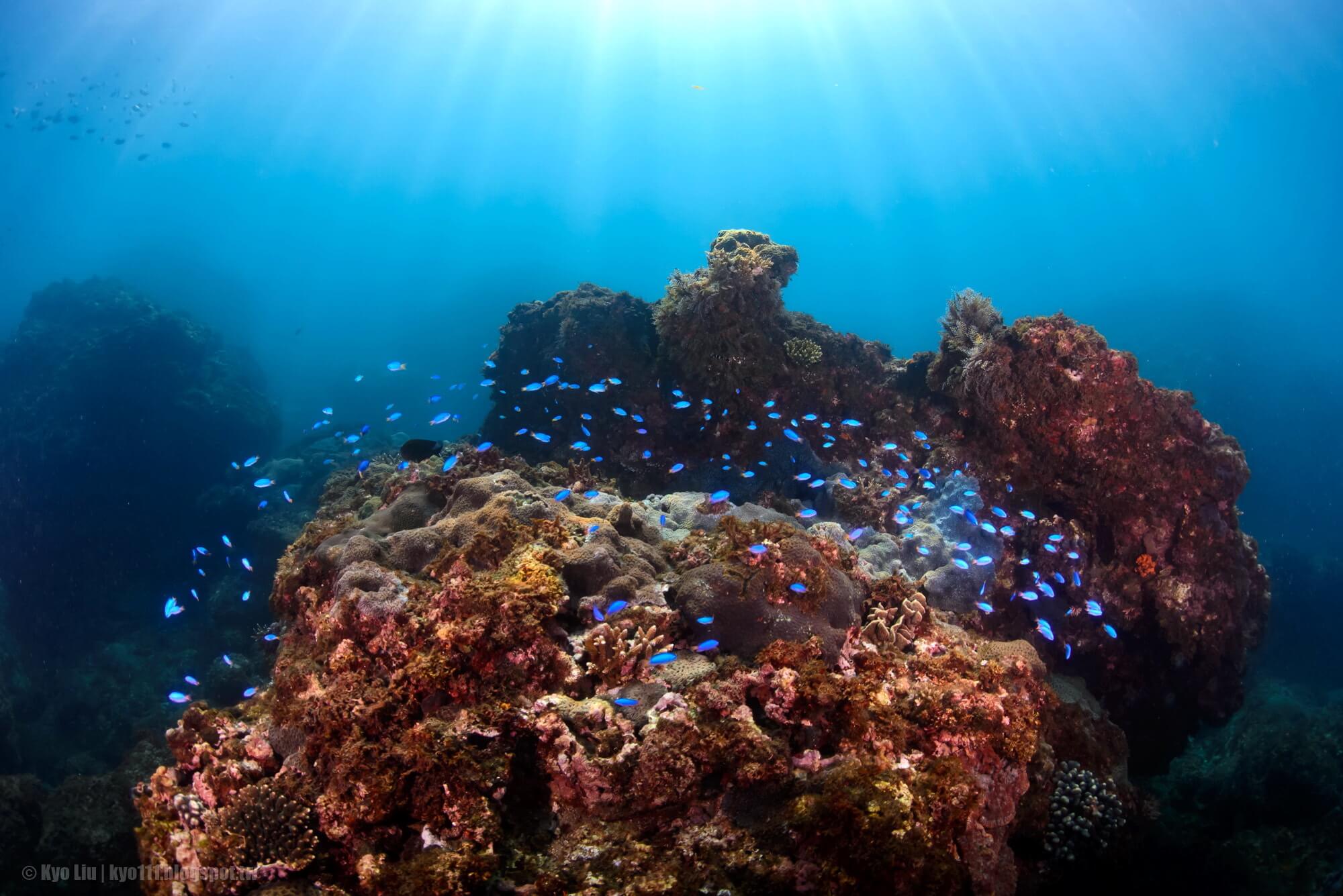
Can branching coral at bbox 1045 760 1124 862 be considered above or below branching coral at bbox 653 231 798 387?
below

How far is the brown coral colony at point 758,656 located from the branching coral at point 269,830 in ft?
0.07

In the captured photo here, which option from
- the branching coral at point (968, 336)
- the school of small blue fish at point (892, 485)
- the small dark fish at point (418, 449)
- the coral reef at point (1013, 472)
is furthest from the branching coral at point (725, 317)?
the small dark fish at point (418, 449)

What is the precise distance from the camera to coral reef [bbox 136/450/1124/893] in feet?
12.7

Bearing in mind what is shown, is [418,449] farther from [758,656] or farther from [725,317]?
[758,656]

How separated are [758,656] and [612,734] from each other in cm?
154

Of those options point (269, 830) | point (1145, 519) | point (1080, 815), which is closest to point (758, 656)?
point (269, 830)

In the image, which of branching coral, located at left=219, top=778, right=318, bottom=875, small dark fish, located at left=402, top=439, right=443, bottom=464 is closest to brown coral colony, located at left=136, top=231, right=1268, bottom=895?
branching coral, located at left=219, top=778, right=318, bottom=875

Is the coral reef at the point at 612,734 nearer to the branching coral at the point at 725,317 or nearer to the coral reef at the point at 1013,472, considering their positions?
the coral reef at the point at 1013,472

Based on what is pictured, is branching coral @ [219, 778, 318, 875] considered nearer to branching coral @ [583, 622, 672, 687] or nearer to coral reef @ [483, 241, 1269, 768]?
branching coral @ [583, 622, 672, 687]

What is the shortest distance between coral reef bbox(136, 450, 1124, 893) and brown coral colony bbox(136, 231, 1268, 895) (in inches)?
1.0

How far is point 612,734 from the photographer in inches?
181

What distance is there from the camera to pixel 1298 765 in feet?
38.7

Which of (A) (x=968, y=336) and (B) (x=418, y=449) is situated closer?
(B) (x=418, y=449)

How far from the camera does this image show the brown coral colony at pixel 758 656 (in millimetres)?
4109
